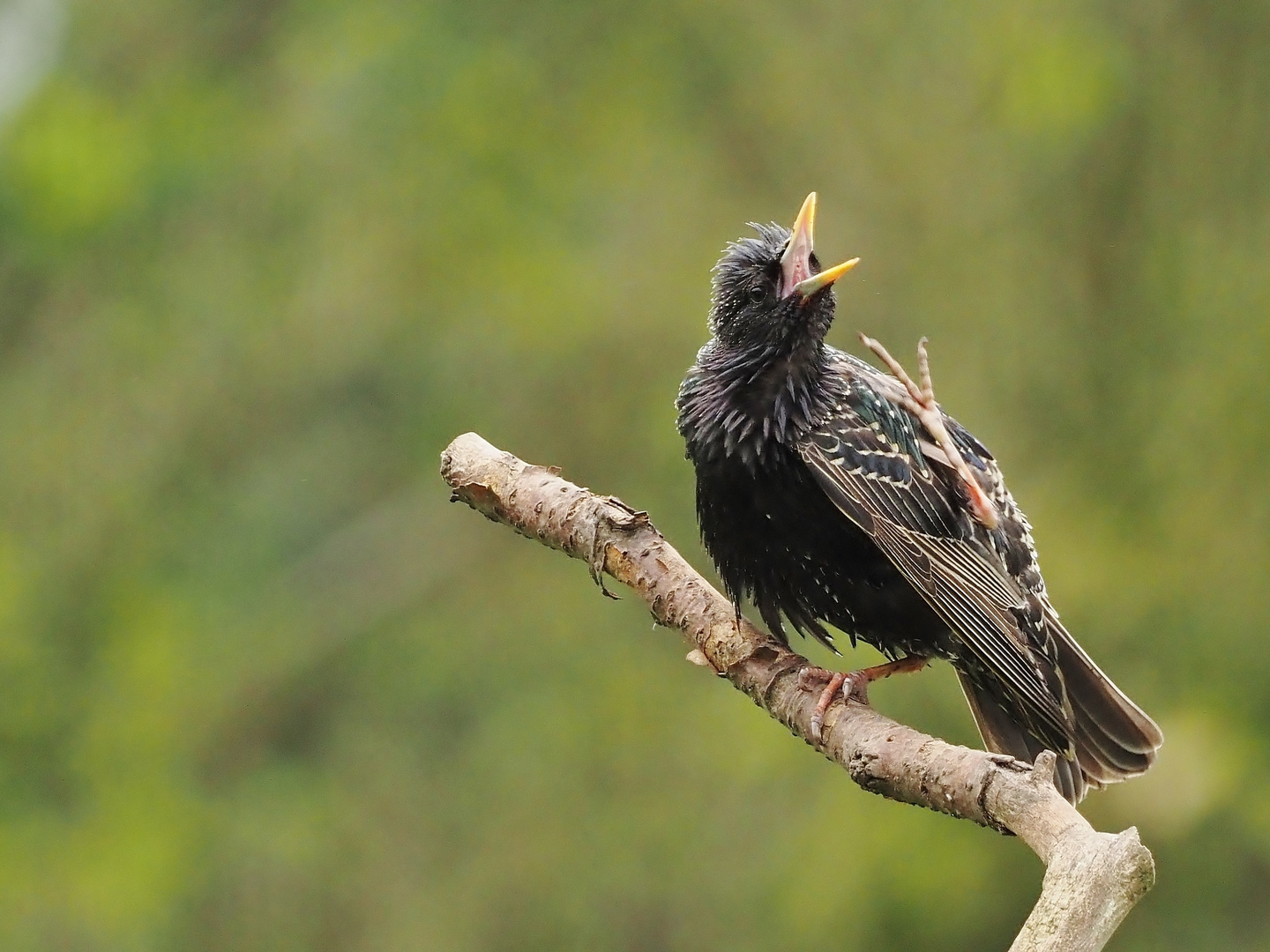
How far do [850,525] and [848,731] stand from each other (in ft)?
3.14

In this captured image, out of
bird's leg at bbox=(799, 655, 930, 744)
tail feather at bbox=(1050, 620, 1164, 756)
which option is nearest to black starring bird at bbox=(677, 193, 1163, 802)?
tail feather at bbox=(1050, 620, 1164, 756)

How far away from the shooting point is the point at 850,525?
453 cm

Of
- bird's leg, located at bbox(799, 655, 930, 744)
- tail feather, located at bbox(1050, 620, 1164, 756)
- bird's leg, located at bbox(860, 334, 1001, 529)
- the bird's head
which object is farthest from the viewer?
tail feather, located at bbox(1050, 620, 1164, 756)

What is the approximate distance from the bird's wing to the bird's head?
0.88 ft

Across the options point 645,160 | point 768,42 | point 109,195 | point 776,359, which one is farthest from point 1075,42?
point 109,195

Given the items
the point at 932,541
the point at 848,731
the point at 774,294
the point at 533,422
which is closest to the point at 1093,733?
the point at 932,541

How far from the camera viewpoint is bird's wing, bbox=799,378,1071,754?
170 inches

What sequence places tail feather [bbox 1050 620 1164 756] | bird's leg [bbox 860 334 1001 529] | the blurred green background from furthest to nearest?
1. the blurred green background
2. tail feather [bbox 1050 620 1164 756]
3. bird's leg [bbox 860 334 1001 529]

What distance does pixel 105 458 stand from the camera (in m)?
11.3

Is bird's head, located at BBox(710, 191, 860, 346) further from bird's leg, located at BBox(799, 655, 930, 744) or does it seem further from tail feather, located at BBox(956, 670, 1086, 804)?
tail feather, located at BBox(956, 670, 1086, 804)

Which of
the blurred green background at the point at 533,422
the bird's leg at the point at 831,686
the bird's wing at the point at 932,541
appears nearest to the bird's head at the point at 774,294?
the bird's wing at the point at 932,541

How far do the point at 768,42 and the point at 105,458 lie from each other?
5.25 m

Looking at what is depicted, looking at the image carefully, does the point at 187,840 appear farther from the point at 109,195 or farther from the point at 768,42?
the point at 768,42

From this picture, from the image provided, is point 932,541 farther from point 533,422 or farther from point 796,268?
point 533,422
